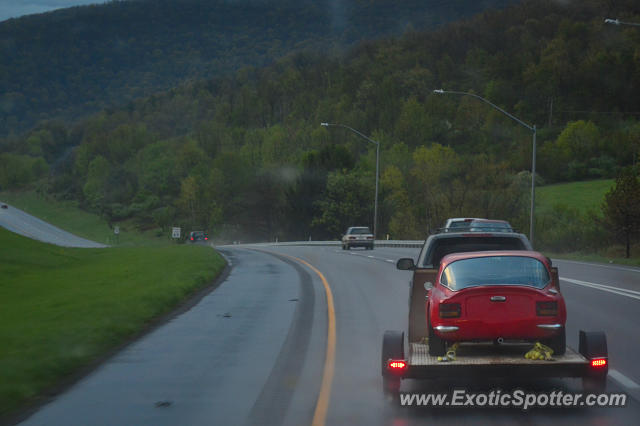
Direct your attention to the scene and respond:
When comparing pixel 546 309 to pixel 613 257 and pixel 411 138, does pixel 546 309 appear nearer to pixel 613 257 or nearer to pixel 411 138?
pixel 613 257

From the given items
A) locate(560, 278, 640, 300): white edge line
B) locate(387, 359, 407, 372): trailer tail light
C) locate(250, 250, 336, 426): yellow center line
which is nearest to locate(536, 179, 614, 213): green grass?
locate(560, 278, 640, 300): white edge line

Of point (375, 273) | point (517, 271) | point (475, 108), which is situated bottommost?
point (375, 273)

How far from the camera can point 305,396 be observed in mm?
8781

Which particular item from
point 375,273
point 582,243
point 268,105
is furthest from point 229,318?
point 268,105

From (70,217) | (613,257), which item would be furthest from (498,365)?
(70,217)

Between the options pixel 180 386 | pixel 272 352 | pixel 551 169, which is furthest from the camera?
pixel 551 169

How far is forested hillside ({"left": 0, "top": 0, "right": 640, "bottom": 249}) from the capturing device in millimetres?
106000

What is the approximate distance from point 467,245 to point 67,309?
972 cm

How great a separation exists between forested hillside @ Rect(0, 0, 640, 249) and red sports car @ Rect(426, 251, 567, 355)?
5729 cm

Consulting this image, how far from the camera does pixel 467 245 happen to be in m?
11.2

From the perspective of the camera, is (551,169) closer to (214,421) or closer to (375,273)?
(375,273)

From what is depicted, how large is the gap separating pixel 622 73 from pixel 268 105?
3453 inches

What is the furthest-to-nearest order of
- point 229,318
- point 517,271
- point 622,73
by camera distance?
point 622,73 < point 229,318 < point 517,271

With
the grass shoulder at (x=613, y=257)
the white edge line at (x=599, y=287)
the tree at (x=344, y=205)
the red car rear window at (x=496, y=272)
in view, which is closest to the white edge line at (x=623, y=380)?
the red car rear window at (x=496, y=272)
